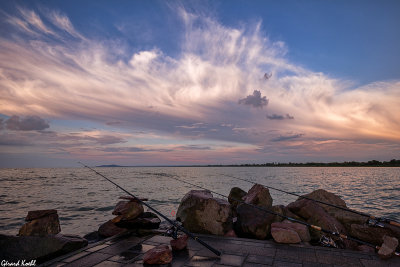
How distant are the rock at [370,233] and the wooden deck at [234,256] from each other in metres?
3.39

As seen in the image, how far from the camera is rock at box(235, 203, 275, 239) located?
26.5 ft

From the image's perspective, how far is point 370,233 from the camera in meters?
8.59

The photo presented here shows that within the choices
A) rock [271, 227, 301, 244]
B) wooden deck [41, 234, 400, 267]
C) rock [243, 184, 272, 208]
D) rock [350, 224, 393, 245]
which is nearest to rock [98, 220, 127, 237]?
wooden deck [41, 234, 400, 267]

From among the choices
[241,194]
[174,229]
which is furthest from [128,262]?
[241,194]

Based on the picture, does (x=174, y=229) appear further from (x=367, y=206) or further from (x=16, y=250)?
(x=367, y=206)

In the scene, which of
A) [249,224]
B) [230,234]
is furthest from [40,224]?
[249,224]

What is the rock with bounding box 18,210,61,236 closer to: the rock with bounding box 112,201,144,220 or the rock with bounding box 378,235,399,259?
the rock with bounding box 112,201,144,220

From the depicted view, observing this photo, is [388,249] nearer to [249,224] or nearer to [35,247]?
[249,224]

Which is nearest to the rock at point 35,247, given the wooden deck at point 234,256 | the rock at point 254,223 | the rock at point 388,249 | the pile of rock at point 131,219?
the wooden deck at point 234,256

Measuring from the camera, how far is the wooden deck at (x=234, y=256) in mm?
5035

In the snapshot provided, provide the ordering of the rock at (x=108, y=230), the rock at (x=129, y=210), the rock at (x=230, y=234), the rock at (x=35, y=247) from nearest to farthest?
1. the rock at (x=35, y=247)
2. the rock at (x=129, y=210)
3. the rock at (x=230, y=234)
4. the rock at (x=108, y=230)

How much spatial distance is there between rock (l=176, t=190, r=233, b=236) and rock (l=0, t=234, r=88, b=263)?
3.42 metres

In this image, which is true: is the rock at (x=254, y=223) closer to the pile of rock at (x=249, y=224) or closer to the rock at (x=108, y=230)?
the pile of rock at (x=249, y=224)

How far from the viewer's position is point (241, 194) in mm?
14102
